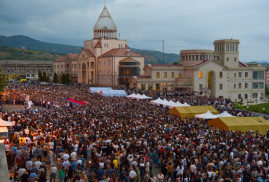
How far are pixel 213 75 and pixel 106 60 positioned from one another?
25925 millimetres

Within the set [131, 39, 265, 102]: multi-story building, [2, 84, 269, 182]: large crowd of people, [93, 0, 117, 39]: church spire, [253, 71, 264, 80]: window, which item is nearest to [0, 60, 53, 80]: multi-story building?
[93, 0, 117, 39]: church spire

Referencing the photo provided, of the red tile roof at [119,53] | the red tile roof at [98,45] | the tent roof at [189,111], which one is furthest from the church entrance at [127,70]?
the tent roof at [189,111]

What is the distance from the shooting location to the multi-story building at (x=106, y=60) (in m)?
84.0

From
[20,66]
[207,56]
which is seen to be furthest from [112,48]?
[20,66]

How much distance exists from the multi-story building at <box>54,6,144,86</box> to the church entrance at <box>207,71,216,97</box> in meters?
15.8

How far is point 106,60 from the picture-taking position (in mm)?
87375

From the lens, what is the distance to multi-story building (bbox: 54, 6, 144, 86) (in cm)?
8400

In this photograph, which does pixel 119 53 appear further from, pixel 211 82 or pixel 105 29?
pixel 211 82

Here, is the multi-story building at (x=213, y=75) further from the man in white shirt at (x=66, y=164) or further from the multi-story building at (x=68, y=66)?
the man in white shirt at (x=66, y=164)

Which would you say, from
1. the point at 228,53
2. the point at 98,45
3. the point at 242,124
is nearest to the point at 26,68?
the point at 98,45

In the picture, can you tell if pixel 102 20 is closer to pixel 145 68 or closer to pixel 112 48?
pixel 112 48

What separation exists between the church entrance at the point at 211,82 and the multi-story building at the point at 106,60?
15780mm

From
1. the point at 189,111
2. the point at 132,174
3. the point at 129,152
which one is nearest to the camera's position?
the point at 132,174

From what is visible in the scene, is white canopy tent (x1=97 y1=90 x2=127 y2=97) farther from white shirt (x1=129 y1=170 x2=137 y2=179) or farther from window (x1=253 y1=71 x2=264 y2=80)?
window (x1=253 y1=71 x2=264 y2=80)
